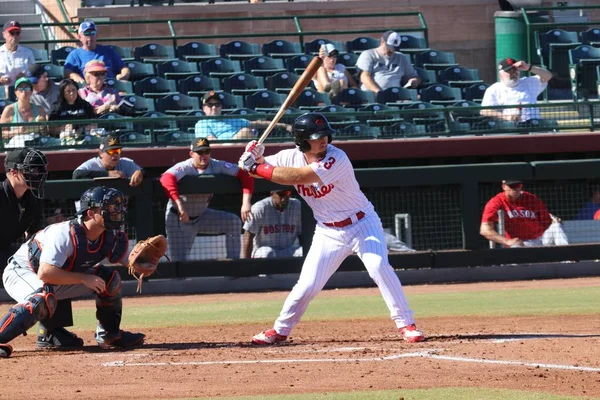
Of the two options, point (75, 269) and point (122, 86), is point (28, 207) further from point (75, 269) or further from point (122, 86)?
point (122, 86)

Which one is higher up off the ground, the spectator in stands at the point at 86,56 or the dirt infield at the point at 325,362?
the spectator in stands at the point at 86,56

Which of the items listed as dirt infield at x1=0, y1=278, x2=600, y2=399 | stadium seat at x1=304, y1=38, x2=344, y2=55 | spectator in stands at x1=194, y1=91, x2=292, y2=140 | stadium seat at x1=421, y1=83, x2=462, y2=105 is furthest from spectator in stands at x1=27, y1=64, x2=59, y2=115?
stadium seat at x1=421, y1=83, x2=462, y2=105

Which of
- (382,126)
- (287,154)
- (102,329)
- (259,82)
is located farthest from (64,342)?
(259,82)

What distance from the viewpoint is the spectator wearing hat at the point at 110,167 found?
10545 millimetres

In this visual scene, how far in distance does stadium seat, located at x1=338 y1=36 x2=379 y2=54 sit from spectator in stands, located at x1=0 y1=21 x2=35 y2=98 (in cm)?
468

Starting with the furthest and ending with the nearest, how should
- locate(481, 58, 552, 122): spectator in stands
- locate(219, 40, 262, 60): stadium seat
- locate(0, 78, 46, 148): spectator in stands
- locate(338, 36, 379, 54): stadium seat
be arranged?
locate(338, 36, 379, 54): stadium seat
locate(219, 40, 262, 60): stadium seat
locate(481, 58, 552, 122): spectator in stands
locate(0, 78, 46, 148): spectator in stands

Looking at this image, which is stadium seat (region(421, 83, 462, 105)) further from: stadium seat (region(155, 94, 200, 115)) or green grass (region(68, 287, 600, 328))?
green grass (region(68, 287, 600, 328))

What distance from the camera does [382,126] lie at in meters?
12.0

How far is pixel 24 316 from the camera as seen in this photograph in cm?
660

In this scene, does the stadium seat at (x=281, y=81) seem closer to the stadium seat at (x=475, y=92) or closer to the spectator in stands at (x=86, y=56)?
the spectator in stands at (x=86, y=56)

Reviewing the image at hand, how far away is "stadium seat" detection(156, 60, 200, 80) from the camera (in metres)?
14.2

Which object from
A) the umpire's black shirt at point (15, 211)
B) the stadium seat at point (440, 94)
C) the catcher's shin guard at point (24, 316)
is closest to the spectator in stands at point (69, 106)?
the umpire's black shirt at point (15, 211)

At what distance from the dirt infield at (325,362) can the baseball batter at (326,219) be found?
0.25 metres

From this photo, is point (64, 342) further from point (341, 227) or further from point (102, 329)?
point (341, 227)
